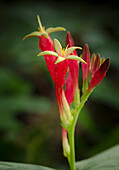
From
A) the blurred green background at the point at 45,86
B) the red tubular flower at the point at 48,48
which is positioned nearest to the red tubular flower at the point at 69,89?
the red tubular flower at the point at 48,48

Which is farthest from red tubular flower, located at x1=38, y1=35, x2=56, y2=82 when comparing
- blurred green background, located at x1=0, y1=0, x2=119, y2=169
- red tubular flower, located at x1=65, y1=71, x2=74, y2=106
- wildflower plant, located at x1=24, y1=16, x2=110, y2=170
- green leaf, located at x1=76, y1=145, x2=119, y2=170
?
blurred green background, located at x1=0, y1=0, x2=119, y2=169

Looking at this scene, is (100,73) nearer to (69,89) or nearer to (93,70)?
(93,70)

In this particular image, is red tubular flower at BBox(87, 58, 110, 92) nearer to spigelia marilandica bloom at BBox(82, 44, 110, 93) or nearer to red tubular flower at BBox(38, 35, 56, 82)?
spigelia marilandica bloom at BBox(82, 44, 110, 93)

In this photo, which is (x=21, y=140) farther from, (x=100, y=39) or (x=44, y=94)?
(x=44, y=94)

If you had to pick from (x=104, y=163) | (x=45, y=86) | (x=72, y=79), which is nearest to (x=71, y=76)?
(x=72, y=79)

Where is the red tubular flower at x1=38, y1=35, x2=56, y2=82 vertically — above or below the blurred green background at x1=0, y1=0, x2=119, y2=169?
above

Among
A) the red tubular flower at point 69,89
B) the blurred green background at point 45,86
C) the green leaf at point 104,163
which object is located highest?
the red tubular flower at point 69,89

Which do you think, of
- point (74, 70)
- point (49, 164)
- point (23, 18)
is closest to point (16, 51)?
point (23, 18)

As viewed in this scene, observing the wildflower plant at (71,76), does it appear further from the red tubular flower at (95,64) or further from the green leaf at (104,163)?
the green leaf at (104,163)

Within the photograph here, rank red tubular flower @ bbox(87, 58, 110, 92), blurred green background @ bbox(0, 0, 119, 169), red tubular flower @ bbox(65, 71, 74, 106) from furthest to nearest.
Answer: blurred green background @ bbox(0, 0, 119, 169) < red tubular flower @ bbox(65, 71, 74, 106) < red tubular flower @ bbox(87, 58, 110, 92)

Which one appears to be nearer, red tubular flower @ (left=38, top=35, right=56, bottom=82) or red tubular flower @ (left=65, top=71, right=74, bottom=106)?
red tubular flower @ (left=38, top=35, right=56, bottom=82)
